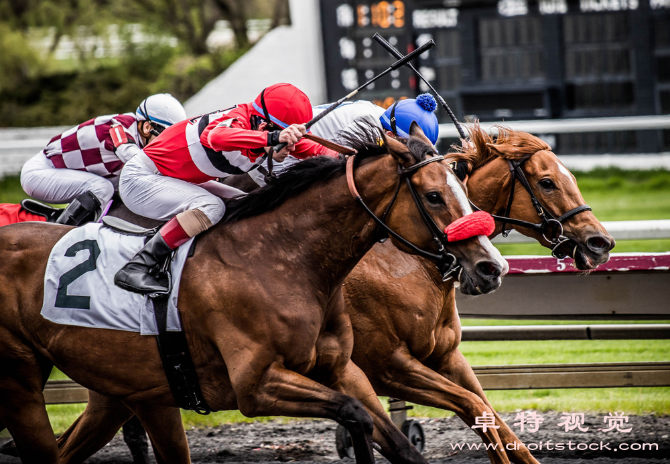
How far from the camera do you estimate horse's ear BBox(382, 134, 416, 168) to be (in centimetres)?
313

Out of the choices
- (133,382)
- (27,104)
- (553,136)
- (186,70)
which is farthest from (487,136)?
(27,104)

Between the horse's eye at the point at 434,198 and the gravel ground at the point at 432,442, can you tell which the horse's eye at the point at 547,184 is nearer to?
the horse's eye at the point at 434,198

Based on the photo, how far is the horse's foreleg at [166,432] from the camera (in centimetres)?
362

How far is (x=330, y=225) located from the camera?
328cm

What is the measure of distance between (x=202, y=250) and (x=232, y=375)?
54cm

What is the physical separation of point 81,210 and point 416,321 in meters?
1.81

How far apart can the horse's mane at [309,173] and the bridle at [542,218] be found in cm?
100

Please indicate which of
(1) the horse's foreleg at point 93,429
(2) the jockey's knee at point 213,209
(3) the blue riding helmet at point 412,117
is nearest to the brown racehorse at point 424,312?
(3) the blue riding helmet at point 412,117

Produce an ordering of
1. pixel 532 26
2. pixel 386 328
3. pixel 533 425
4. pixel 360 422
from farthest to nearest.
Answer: pixel 532 26 < pixel 533 425 < pixel 386 328 < pixel 360 422

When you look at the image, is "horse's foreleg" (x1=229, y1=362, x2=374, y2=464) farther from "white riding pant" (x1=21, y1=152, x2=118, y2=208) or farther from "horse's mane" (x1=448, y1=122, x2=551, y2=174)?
"white riding pant" (x1=21, y1=152, x2=118, y2=208)

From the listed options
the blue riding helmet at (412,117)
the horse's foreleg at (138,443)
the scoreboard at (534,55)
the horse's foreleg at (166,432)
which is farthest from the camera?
the scoreboard at (534,55)

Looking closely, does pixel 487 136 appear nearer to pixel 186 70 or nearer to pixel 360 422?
pixel 360 422

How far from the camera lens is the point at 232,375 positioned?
3.20m

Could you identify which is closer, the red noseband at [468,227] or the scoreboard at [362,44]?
the red noseband at [468,227]
